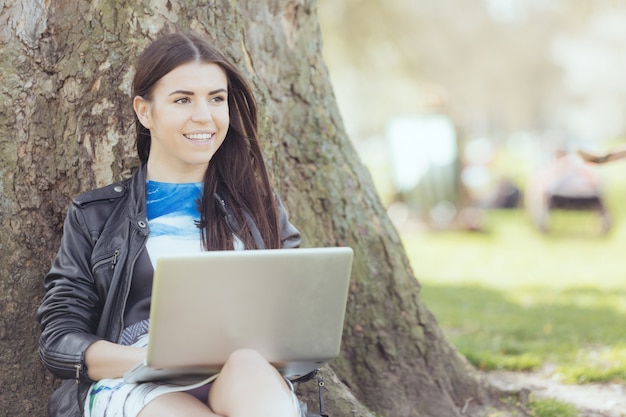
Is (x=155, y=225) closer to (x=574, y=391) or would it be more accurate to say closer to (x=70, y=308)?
(x=70, y=308)

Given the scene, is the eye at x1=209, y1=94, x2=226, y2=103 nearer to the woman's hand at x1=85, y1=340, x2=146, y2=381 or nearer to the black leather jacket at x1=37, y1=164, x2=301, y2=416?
the black leather jacket at x1=37, y1=164, x2=301, y2=416

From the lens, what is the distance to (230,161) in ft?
9.30

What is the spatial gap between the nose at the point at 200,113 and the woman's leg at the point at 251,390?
28.7 inches

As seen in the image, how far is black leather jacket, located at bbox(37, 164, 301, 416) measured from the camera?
7.98 feet

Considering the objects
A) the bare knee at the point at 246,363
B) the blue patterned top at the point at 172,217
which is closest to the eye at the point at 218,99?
the blue patterned top at the point at 172,217

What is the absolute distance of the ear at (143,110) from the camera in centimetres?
267

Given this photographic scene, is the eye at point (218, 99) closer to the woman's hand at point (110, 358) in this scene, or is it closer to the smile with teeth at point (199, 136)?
the smile with teeth at point (199, 136)

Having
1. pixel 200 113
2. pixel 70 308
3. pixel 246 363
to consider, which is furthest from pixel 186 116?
pixel 246 363

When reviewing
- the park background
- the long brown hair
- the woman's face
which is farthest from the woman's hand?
the park background

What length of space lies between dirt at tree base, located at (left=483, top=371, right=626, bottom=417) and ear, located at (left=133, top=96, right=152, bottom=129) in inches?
91.8

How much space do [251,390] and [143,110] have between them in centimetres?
97

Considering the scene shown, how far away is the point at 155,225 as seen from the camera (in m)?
2.65

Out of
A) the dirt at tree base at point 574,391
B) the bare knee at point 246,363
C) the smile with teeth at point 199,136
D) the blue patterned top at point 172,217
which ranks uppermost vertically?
the smile with teeth at point 199,136

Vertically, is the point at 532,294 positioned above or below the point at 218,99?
below
